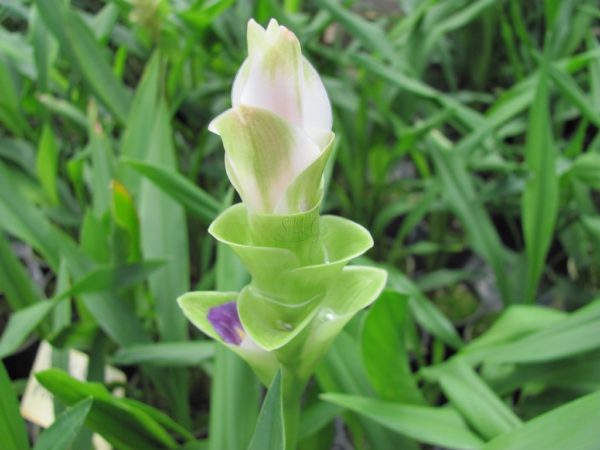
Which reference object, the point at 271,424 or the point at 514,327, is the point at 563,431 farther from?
the point at 514,327

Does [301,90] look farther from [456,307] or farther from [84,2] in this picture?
[84,2]

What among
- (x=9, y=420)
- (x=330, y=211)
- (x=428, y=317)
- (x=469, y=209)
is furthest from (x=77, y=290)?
(x=330, y=211)

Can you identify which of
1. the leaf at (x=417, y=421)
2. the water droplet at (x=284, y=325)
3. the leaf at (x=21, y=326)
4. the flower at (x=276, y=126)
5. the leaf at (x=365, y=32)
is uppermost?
the flower at (x=276, y=126)

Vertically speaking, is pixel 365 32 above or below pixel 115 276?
above

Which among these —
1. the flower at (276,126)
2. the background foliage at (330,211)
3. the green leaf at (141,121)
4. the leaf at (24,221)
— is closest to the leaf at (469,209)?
the background foliage at (330,211)

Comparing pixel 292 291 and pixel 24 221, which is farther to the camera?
pixel 24 221

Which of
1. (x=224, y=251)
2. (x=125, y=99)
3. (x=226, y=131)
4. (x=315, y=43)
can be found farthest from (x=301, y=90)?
(x=315, y=43)

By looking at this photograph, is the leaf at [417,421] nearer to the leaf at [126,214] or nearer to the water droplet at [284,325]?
the water droplet at [284,325]
